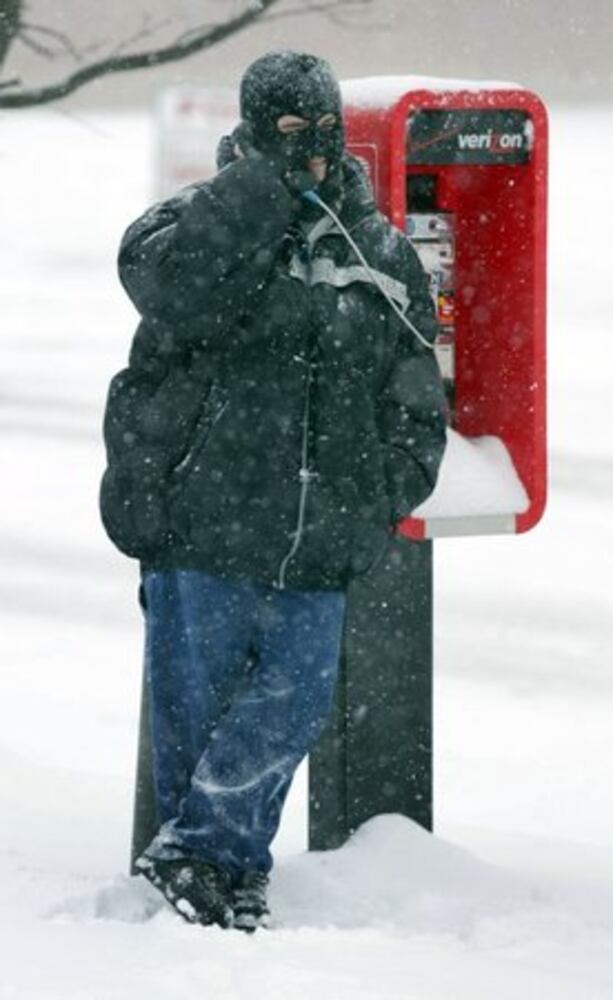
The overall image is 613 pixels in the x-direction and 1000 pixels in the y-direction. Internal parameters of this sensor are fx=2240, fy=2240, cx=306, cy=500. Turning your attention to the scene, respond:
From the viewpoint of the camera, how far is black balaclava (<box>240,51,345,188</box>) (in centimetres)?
375

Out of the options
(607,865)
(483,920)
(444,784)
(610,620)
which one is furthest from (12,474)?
Result: (483,920)

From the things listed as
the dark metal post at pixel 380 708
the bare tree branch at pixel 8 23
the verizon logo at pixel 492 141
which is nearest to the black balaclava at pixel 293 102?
the verizon logo at pixel 492 141

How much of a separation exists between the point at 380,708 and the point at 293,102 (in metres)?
1.29

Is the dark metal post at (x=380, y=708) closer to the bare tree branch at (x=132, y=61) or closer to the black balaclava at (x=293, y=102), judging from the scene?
the black balaclava at (x=293, y=102)

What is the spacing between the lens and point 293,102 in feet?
12.3

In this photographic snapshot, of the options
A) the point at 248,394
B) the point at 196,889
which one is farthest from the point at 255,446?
the point at 196,889

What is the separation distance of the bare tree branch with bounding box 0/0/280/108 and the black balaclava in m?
3.14

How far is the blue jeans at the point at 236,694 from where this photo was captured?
3.79 metres

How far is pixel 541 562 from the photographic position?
33.9 feet

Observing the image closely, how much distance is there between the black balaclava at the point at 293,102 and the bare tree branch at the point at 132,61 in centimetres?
314

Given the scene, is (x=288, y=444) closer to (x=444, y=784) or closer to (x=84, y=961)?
(x=84, y=961)

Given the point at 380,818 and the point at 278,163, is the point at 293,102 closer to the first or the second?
the point at 278,163

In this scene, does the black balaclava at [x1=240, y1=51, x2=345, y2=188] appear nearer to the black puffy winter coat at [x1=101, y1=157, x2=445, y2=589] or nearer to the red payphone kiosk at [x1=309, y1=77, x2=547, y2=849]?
the black puffy winter coat at [x1=101, y1=157, x2=445, y2=589]

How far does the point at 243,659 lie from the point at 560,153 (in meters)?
17.0
